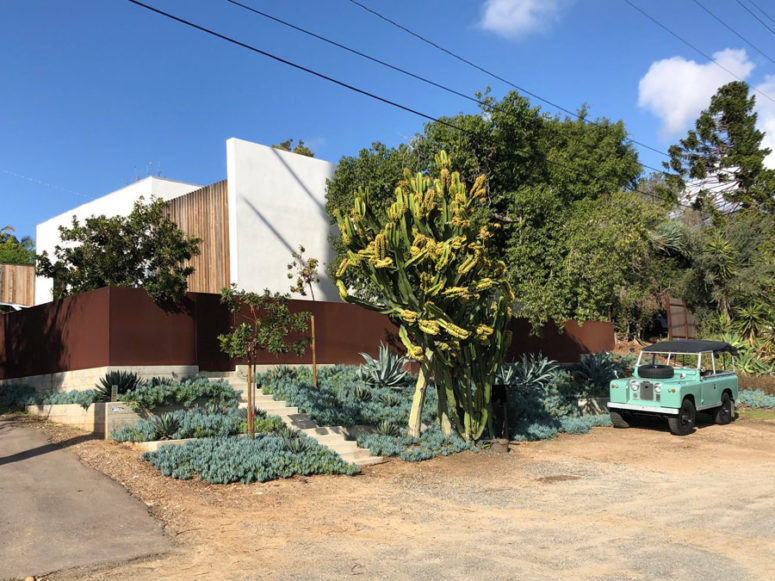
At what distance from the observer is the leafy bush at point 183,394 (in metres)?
12.0

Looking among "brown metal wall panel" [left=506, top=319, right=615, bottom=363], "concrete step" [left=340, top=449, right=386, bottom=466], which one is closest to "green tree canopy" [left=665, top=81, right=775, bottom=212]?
"brown metal wall panel" [left=506, top=319, right=615, bottom=363]

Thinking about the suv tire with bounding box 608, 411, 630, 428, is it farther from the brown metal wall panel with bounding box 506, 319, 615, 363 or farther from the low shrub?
the low shrub

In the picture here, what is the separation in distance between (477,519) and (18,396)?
1181 centimetres

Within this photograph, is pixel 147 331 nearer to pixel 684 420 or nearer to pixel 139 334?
pixel 139 334

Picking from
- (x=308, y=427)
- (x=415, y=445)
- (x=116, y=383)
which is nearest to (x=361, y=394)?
(x=308, y=427)

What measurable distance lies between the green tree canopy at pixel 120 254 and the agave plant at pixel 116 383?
201 centimetres

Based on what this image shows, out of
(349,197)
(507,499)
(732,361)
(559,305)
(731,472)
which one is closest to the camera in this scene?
(507,499)

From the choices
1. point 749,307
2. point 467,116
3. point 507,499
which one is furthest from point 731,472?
point 749,307

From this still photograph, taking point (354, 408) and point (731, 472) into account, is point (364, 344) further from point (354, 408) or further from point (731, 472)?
point (731, 472)

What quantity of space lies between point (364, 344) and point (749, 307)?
57.9ft

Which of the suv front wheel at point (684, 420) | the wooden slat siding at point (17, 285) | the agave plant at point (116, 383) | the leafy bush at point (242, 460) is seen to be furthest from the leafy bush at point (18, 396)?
the wooden slat siding at point (17, 285)

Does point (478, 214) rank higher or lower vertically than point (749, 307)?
higher

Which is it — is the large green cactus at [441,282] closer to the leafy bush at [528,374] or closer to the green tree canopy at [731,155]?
the leafy bush at [528,374]

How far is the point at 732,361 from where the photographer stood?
24109 millimetres
